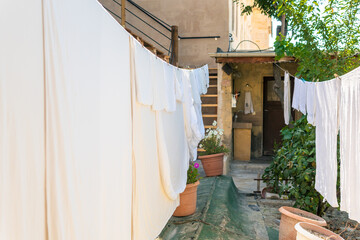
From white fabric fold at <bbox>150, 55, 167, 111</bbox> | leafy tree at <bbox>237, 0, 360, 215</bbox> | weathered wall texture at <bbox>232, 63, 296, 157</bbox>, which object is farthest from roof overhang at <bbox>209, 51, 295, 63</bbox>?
white fabric fold at <bbox>150, 55, 167, 111</bbox>

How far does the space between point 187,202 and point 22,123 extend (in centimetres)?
359

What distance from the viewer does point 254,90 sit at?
9664 mm

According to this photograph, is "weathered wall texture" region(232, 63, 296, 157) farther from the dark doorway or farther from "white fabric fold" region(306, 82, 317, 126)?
"white fabric fold" region(306, 82, 317, 126)

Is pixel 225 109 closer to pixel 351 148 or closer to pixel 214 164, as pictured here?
pixel 214 164

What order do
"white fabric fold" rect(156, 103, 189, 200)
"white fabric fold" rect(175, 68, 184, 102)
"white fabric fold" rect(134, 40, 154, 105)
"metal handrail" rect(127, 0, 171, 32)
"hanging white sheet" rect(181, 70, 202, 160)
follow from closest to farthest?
"white fabric fold" rect(134, 40, 154, 105) → "white fabric fold" rect(156, 103, 189, 200) → "white fabric fold" rect(175, 68, 184, 102) → "hanging white sheet" rect(181, 70, 202, 160) → "metal handrail" rect(127, 0, 171, 32)

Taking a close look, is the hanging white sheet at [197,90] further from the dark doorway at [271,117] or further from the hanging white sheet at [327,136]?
the dark doorway at [271,117]

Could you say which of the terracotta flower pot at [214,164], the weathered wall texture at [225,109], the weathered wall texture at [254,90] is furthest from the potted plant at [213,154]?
the weathered wall texture at [254,90]

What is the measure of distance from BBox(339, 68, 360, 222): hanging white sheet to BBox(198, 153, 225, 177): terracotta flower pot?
3823 millimetres

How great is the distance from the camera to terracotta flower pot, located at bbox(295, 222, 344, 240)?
11.1 feet

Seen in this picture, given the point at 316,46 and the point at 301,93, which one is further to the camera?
the point at 316,46

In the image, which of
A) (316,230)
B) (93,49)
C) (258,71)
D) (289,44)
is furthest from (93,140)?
(258,71)

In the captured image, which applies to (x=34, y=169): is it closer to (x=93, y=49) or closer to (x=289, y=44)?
(x=93, y=49)

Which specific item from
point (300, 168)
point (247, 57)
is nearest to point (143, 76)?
point (300, 168)

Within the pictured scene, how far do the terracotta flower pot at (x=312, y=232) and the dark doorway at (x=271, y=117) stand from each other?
20.5 feet
